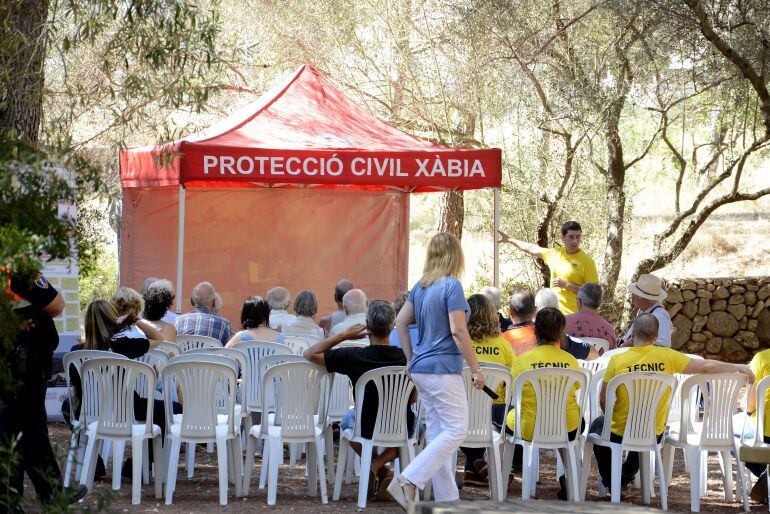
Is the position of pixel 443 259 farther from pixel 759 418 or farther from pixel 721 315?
pixel 721 315

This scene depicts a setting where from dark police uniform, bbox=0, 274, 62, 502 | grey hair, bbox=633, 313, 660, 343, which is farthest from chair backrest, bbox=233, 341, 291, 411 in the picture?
grey hair, bbox=633, 313, 660, 343

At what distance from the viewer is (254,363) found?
691 centimetres

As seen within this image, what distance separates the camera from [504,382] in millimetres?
6227

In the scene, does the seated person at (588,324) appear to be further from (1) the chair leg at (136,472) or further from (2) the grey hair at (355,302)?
(1) the chair leg at (136,472)

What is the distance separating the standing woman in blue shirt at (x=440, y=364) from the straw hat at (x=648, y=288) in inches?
99.4

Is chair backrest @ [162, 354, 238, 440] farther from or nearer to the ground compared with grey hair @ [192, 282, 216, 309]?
nearer to the ground

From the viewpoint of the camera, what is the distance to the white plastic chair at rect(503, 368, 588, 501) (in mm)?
5902

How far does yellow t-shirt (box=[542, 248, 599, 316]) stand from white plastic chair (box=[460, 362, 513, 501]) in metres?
3.41

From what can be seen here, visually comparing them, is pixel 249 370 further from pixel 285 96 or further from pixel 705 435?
pixel 285 96

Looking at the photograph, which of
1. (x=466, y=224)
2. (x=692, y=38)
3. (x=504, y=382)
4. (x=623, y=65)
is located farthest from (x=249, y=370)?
(x=466, y=224)

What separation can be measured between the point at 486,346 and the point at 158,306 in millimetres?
2429

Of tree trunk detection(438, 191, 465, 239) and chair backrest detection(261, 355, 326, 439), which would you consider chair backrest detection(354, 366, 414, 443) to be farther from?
tree trunk detection(438, 191, 465, 239)

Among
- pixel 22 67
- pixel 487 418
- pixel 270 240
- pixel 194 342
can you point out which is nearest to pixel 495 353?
pixel 487 418

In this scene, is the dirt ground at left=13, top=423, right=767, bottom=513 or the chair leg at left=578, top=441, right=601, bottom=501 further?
the chair leg at left=578, top=441, right=601, bottom=501
